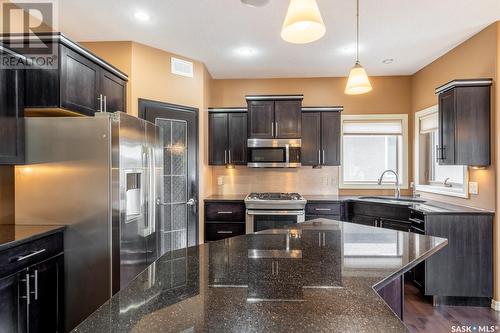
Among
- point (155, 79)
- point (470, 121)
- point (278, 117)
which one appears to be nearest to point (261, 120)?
point (278, 117)

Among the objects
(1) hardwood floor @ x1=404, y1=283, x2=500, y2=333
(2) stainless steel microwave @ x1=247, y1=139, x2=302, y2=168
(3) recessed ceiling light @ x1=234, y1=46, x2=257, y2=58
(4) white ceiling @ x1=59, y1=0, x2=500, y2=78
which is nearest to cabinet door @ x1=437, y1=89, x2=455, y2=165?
(4) white ceiling @ x1=59, y1=0, x2=500, y2=78

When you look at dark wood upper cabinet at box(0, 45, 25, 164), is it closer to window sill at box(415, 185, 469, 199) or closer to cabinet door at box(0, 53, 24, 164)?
cabinet door at box(0, 53, 24, 164)

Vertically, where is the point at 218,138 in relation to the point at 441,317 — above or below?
above

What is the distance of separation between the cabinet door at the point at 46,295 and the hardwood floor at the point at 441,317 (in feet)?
9.64

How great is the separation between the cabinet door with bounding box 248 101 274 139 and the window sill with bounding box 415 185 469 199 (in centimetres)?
231

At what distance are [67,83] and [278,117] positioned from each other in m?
2.65

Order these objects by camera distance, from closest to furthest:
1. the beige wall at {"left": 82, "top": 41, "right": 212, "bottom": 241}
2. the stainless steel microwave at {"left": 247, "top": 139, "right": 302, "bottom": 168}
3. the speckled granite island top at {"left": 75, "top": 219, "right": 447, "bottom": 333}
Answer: the speckled granite island top at {"left": 75, "top": 219, "right": 447, "bottom": 333} < the beige wall at {"left": 82, "top": 41, "right": 212, "bottom": 241} < the stainless steel microwave at {"left": 247, "top": 139, "right": 302, "bottom": 168}

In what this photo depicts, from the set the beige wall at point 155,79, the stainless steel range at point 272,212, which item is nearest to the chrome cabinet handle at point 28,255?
the beige wall at point 155,79

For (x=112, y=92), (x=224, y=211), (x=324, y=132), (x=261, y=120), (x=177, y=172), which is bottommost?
(x=224, y=211)

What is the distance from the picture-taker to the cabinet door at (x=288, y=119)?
4129 millimetres

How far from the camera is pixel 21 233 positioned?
6.54ft

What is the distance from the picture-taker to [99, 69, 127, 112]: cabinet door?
282 centimetres

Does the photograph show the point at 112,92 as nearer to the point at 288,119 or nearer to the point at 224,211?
the point at 224,211

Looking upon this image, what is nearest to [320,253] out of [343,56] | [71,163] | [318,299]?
[318,299]
